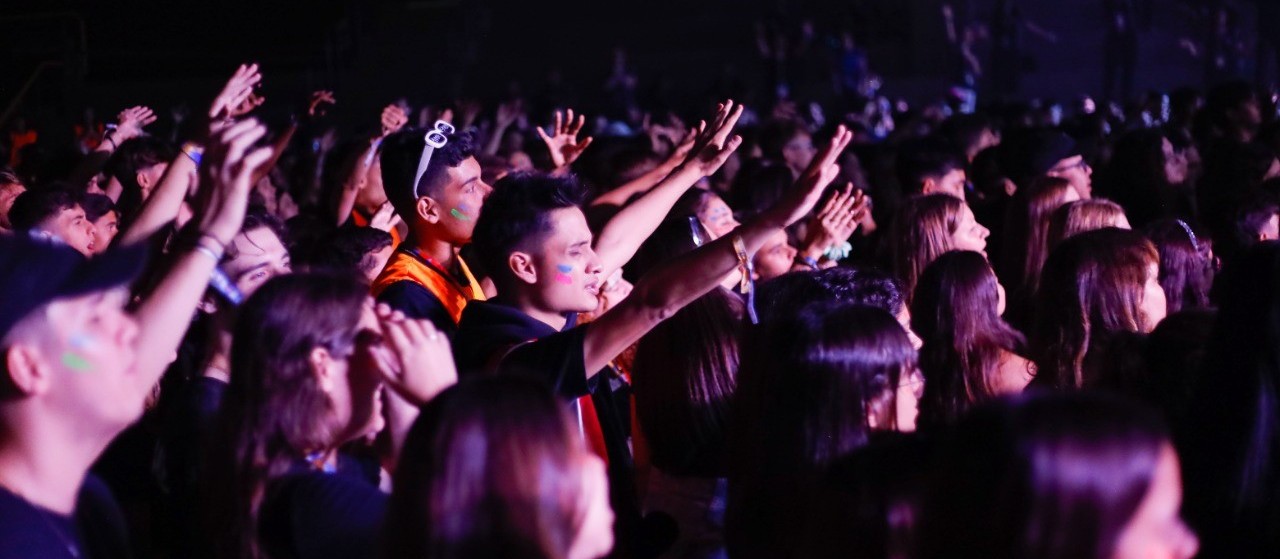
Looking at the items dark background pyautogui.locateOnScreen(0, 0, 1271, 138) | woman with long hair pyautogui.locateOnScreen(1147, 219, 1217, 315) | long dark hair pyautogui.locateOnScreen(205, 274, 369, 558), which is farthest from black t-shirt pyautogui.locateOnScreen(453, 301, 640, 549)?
dark background pyautogui.locateOnScreen(0, 0, 1271, 138)

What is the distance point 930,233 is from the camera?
16.8ft

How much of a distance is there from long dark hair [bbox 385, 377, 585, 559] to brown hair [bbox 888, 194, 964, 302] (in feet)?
10.8

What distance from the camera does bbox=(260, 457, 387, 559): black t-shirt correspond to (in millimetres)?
2223

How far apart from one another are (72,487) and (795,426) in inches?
50.7

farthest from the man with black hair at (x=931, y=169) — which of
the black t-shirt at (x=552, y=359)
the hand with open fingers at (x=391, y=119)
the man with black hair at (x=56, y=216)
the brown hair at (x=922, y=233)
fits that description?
the man with black hair at (x=56, y=216)

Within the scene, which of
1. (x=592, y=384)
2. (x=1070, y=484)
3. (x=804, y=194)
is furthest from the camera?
(x=592, y=384)

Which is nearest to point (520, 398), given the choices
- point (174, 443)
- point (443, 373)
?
point (443, 373)

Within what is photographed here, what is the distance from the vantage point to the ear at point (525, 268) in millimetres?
3412

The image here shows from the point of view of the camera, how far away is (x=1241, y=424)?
102 inches

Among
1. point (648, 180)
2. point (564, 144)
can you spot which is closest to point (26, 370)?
point (648, 180)

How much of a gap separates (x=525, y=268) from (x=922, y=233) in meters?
2.20

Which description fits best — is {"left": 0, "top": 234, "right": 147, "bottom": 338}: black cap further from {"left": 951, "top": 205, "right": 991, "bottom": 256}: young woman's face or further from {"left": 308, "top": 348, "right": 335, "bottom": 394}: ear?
{"left": 951, "top": 205, "right": 991, "bottom": 256}: young woman's face

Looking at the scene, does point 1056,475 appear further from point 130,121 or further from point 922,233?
point 130,121

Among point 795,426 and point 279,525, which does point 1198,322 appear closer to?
point 795,426
